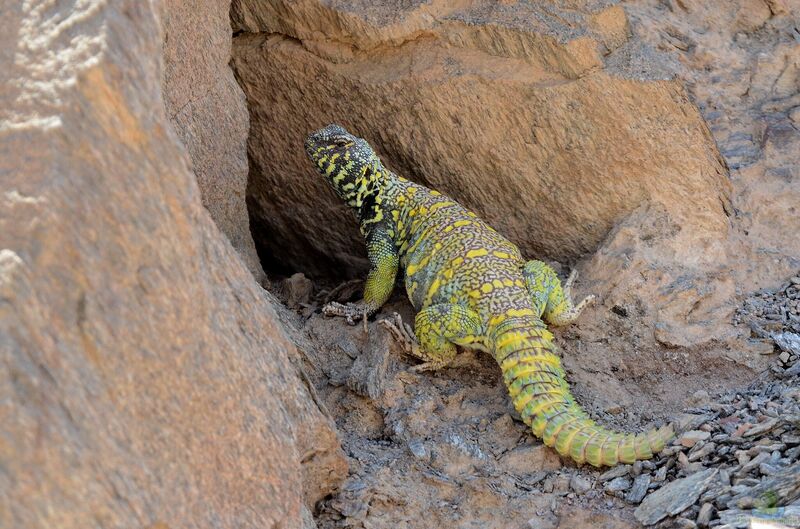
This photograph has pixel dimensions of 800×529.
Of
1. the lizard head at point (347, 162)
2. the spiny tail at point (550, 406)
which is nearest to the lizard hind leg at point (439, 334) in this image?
the spiny tail at point (550, 406)

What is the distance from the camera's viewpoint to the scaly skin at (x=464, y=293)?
4.04 meters

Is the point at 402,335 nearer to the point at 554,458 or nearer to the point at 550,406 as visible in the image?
the point at 550,406

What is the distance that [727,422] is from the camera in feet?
12.9

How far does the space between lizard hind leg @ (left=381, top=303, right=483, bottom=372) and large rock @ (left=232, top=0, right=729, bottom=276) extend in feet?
3.43

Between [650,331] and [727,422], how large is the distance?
87 cm

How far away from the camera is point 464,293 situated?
4.71 m

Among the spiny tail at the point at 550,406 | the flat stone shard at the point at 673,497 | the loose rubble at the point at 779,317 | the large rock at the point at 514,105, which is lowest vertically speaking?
the loose rubble at the point at 779,317

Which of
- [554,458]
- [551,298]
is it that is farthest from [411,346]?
[554,458]

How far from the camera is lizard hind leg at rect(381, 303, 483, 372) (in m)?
4.55

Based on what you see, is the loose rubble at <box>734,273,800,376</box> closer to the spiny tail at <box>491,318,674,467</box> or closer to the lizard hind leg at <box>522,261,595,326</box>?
the lizard hind leg at <box>522,261,595,326</box>

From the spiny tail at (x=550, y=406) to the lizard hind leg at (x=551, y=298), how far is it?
274 millimetres

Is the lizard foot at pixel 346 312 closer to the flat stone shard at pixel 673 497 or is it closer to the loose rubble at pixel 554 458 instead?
the loose rubble at pixel 554 458

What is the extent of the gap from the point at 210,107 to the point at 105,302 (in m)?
2.52

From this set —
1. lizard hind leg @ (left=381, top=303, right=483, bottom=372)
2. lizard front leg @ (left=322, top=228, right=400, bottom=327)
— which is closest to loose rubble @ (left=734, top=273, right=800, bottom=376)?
lizard hind leg @ (left=381, top=303, right=483, bottom=372)
